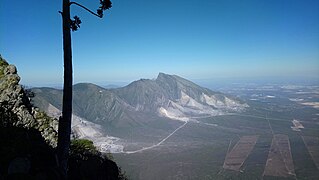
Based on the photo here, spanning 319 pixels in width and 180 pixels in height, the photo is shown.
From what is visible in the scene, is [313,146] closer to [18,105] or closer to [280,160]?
[280,160]

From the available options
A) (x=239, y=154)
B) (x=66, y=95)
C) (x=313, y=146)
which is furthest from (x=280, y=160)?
(x=66, y=95)

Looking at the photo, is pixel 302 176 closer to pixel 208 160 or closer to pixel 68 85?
pixel 208 160

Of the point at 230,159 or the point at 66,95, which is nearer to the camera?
the point at 66,95

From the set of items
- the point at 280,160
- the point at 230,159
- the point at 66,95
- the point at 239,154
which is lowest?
the point at 239,154

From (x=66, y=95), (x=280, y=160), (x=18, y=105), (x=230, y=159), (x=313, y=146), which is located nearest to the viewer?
(x=66, y=95)

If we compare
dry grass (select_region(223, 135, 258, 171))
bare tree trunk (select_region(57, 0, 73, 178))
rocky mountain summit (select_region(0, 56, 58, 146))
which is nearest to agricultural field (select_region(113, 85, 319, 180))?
dry grass (select_region(223, 135, 258, 171))

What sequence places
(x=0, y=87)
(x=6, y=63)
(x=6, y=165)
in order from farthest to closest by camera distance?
(x=6, y=63) → (x=0, y=87) → (x=6, y=165)

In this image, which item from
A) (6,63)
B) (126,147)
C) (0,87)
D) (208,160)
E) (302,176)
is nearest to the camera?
(0,87)

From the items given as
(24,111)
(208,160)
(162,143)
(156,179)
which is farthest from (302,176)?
(24,111)
